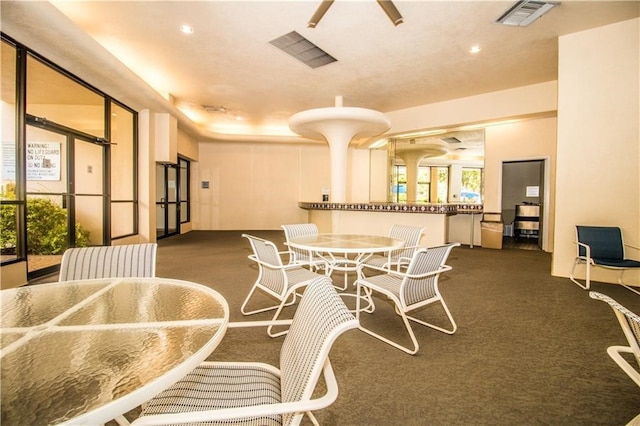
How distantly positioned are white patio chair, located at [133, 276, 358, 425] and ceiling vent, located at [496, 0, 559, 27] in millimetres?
4608

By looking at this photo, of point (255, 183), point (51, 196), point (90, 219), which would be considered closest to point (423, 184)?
point (255, 183)

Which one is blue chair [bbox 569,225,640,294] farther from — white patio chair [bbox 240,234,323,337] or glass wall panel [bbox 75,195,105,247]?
glass wall panel [bbox 75,195,105,247]

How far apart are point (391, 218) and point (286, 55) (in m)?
3.75

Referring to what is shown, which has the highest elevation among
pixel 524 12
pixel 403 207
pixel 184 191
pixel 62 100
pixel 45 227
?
pixel 524 12

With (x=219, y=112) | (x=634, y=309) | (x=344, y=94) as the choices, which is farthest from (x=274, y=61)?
(x=634, y=309)

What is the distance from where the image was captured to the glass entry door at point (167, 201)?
8.48 m

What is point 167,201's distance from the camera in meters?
8.96

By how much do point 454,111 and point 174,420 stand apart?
8001 millimetres

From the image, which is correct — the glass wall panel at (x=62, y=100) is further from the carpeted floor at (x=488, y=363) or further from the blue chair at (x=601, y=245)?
the blue chair at (x=601, y=245)

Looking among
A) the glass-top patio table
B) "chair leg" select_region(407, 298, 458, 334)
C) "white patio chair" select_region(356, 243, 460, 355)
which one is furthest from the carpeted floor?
the glass-top patio table

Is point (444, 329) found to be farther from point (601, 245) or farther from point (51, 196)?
point (51, 196)

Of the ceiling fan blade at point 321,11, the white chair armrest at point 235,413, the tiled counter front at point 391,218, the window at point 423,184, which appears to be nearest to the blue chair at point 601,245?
the tiled counter front at point 391,218

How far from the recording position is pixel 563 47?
176 inches

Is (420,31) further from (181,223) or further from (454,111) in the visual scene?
(181,223)
